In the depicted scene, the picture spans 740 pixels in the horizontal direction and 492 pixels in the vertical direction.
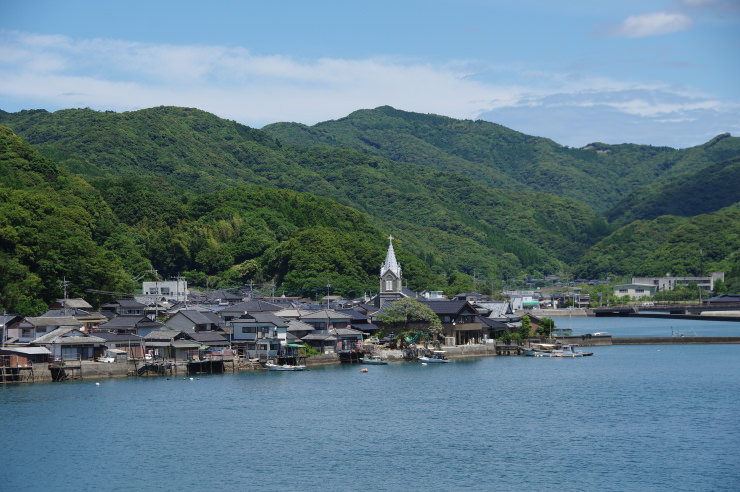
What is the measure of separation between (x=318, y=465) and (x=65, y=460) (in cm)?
866

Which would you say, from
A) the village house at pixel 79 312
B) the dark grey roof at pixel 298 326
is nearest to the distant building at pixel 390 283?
the dark grey roof at pixel 298 326

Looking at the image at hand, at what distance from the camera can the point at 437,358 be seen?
2324 inches

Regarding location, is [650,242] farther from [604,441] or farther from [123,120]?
[604,441]

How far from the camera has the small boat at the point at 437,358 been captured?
58.5 meters

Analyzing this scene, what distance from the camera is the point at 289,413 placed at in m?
39.6

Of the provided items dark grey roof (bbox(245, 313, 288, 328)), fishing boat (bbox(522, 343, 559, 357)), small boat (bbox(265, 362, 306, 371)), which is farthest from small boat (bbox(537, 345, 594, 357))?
small boat (bbox(265, 362, 306, 371))

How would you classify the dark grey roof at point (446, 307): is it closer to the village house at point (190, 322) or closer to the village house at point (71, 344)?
the village house at point (190, 322)

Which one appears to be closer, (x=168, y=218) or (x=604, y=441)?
(x=604, y=441)

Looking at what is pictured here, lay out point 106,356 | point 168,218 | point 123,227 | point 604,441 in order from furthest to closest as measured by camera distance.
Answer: point 168,218, point 123,227, point 106,356, point 604,441

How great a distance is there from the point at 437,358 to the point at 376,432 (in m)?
23.2

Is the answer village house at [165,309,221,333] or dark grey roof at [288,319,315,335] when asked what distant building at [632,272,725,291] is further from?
village house at [165,309,221,333]

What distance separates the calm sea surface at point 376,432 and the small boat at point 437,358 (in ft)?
15.8

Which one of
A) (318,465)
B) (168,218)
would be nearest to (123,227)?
(168,218)

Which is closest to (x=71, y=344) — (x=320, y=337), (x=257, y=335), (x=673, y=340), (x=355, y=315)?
(x=257, y=335)
